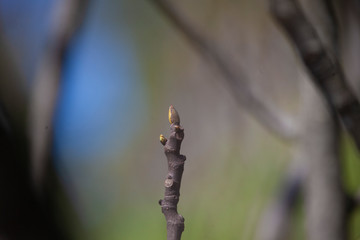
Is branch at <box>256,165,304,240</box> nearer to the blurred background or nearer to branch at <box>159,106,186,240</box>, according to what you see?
the blurred background

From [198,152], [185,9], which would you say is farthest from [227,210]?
[185,9]

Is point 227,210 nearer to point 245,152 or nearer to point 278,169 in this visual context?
point 245,152

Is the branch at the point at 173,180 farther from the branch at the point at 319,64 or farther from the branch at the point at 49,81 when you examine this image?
the branch at the point at 49,81

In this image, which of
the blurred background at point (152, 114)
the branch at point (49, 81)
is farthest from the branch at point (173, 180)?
the branch at point (49, 81)

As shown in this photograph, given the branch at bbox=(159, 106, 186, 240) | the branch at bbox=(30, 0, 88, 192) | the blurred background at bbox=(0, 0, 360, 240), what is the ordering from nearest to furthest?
the branch at bbox=(159, 106, 186, 240), the blurred background at bbox=(0, 0, 360, 240), the branch at bbox=(30, 0, 88, 192)

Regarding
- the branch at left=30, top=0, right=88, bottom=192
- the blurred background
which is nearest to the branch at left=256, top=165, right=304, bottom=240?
the blurred background

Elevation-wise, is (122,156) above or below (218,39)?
below

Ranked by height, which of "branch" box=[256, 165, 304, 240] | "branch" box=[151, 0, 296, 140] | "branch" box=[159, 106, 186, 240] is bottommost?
"branch" box=[159, 106, 186, 240]

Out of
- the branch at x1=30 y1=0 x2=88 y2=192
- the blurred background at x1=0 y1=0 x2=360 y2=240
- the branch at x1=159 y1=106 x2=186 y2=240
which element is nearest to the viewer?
the branch at x1=159 y1=106 x2=186 y2=240
